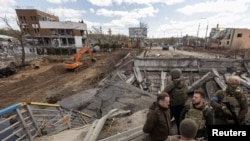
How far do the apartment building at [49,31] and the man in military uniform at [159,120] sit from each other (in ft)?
115

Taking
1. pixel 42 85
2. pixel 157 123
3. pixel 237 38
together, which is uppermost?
pixel 237 38

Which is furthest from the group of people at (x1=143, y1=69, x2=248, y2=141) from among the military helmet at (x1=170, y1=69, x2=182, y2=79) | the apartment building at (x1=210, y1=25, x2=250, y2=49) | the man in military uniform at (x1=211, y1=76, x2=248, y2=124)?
the apartment building at (x1=210, y1=25, x2=250, y2=49)

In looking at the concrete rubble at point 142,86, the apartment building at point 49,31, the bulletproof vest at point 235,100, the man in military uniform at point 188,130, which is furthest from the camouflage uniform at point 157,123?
the apartment building at point 49,31

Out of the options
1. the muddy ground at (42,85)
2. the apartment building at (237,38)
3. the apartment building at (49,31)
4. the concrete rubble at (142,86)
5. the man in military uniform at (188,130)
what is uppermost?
the apartment building at (49,31)

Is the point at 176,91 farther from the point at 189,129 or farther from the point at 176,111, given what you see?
the point at 189,129

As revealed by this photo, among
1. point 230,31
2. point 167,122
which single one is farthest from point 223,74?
point 230,31

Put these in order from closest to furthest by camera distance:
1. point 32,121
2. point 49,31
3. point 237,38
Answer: point 32,121 → point 237,38 → point 49,31

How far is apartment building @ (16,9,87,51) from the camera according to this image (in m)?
34.7

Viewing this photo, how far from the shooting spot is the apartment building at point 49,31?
34.7m

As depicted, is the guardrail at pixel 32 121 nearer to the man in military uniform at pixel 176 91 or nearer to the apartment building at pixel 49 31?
the man in military uniform at pixel 176 91

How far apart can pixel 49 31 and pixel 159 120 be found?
128ft

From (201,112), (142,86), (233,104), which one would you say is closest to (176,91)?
(201,112)

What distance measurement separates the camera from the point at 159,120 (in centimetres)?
217

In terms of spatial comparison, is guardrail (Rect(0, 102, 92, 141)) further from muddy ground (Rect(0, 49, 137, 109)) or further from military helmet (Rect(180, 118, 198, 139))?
muddy ground (Rect(0, 49, 137, 109))
